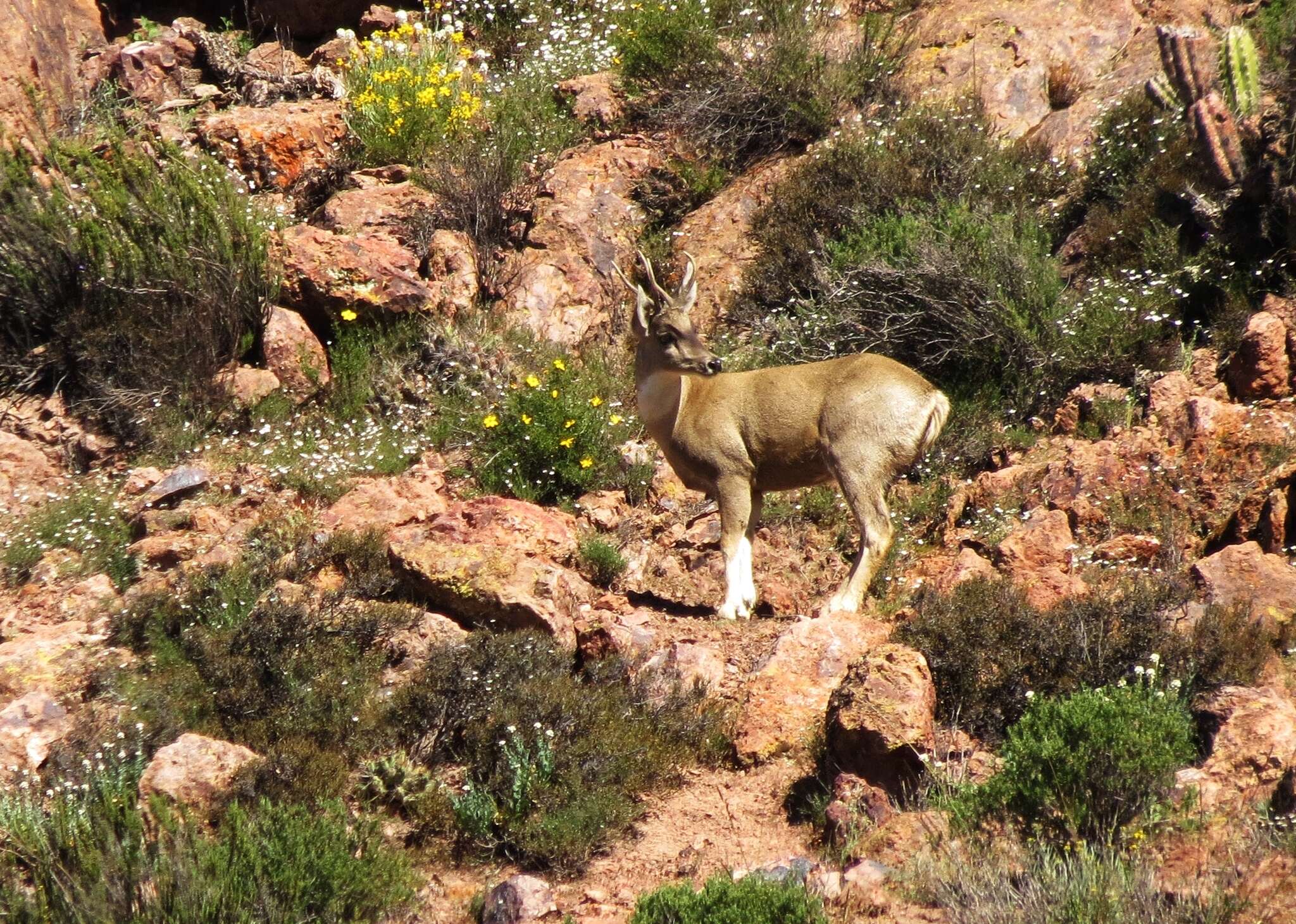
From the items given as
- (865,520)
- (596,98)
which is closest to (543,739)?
(865,520)

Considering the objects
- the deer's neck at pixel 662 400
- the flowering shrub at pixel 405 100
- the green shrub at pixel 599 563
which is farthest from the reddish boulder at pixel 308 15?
the green shrub at pixel 599 563

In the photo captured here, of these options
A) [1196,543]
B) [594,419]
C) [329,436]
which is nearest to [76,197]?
[329,436]

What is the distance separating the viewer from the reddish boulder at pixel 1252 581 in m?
7.44

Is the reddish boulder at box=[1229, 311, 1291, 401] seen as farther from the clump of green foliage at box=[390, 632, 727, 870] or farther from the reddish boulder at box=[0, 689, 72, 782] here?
the reddish boulder at box=[0, 689, 72, 782]

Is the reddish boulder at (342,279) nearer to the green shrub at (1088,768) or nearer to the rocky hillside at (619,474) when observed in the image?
the rocky hillside at (619,474)

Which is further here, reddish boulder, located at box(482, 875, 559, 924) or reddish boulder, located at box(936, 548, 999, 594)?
reddish boulder, located at box(936, 548, 999, 594)

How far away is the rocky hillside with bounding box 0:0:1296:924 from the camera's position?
6.20 m

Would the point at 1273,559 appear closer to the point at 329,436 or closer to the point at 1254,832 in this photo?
the point at 1254,832

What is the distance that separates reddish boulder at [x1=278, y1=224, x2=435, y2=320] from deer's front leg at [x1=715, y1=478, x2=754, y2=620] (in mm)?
4436

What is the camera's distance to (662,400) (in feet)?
34.0

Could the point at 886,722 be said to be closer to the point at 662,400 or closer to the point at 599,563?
Answer: the point at 599,563

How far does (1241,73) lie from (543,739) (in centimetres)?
905

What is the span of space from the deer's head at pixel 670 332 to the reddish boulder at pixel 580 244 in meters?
2.22

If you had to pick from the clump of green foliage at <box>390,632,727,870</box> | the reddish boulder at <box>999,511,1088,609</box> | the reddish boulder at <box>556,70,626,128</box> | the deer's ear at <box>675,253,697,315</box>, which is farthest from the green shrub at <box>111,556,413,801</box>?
the reddish boulder at <box>556,70,626,128</box>
